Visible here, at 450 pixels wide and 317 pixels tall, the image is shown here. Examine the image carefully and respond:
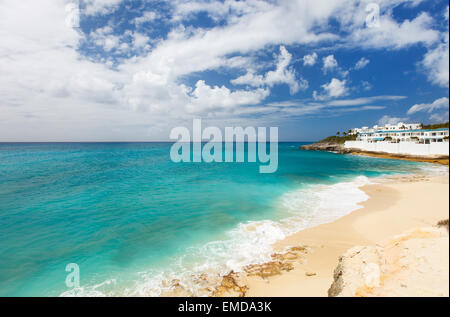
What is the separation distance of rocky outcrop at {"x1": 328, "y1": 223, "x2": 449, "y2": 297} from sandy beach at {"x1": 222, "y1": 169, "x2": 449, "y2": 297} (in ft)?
0.14

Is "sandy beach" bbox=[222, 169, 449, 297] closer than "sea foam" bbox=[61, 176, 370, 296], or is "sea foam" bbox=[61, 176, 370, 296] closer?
"sandy beach" bbox=[222, 169, 449, 297]

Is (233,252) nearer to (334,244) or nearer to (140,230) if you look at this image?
(334,244)

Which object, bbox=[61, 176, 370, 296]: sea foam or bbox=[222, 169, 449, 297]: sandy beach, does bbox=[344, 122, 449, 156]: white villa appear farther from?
bbox=[61, 176, 370, 296]: sea foam

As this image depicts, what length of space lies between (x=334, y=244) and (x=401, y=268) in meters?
5.31

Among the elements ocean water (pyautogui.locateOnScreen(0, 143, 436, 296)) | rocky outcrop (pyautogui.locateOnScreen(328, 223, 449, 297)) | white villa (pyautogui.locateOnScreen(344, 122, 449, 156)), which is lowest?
ocean water (pyautogui.locateOnScreen(0, 143, 436, 296))

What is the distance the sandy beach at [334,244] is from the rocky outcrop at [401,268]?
44 millimetres

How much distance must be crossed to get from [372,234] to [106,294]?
12959mm

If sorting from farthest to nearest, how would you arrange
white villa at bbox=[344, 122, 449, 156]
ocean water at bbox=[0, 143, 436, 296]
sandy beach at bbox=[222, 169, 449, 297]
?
white villa at bbox=[344, 122, 449, 156] → ocean water at bbox=[0, 143, 436, 296] → sandy beach at bbox=[222, 169, 449, 297]

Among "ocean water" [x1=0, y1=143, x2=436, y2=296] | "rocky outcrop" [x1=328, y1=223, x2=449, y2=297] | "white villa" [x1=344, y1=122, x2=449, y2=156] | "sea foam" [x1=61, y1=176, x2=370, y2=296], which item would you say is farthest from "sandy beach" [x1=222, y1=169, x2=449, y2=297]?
"white villa" [x1=344, y1=122, x2=449, y2=156]

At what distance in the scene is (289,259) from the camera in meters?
8.10

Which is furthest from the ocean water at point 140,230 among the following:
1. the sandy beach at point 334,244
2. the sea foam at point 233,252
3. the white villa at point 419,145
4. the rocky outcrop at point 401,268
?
the white villa at point 419,145

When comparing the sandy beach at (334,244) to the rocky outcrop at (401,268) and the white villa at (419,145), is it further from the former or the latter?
the white villa at (419,145)

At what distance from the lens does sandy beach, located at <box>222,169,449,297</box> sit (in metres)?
6.33

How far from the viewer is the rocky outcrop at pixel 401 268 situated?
12.4 feet
